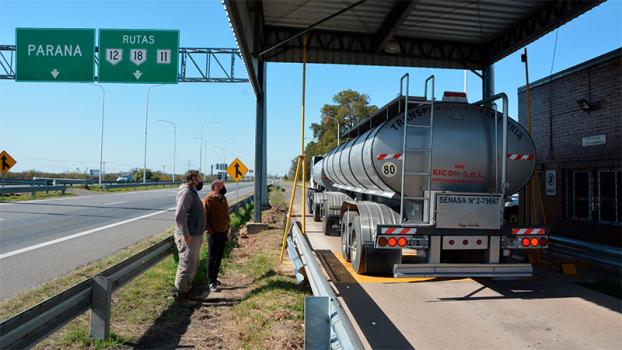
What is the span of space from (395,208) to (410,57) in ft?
26.2

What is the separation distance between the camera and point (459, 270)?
654 cm

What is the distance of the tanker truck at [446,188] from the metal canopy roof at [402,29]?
4088 mm

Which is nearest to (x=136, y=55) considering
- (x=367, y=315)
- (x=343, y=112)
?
(x=367, y=315)

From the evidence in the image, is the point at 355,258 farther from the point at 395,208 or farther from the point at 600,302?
the point at 600,302

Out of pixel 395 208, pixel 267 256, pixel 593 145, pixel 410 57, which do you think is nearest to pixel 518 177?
pixel 395 208

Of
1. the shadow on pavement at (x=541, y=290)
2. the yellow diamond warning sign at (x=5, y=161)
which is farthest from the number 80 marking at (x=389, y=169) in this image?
the yellow diamond warning sign at (x=5, y=161)

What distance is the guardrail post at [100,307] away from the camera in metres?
4.74

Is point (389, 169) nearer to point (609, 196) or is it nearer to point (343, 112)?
point (609, 196)

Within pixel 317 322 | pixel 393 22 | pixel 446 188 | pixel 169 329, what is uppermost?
pixel 393 22

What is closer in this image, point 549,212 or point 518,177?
point 518,177

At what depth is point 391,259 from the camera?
25.4 ft

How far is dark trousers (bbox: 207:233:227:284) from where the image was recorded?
7.33 metres

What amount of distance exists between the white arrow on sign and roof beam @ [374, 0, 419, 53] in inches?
360

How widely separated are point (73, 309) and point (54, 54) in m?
16.4
